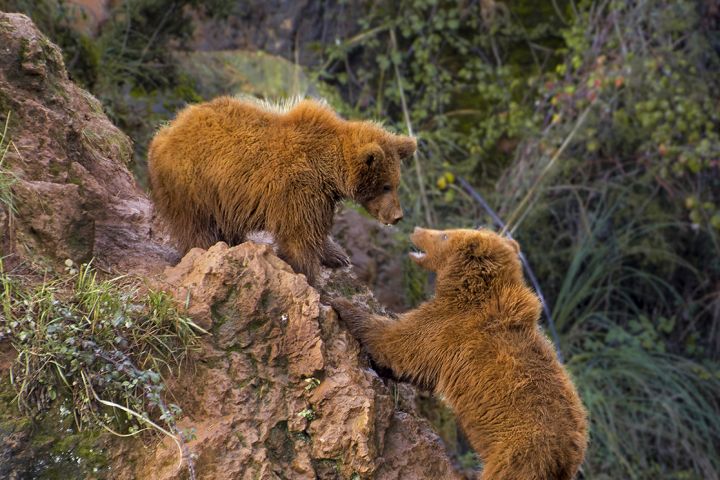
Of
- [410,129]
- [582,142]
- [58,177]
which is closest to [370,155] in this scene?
[58,177]

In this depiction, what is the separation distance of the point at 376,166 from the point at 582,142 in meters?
6.02

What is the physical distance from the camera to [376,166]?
4816mm

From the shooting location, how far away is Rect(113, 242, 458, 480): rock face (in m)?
3.88

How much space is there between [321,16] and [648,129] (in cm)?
435

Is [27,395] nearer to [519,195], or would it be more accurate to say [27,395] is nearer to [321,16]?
[519,195]

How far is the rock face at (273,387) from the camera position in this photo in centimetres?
388

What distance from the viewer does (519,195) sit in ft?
32.6

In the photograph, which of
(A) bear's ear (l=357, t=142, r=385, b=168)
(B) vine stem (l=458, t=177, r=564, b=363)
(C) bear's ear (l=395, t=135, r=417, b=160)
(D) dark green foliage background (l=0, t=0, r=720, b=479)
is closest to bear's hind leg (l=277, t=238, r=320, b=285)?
(A) bear's ear (l=357, t=142, r=385, b=168)

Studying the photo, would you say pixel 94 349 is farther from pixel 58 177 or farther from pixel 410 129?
pixel 410 129

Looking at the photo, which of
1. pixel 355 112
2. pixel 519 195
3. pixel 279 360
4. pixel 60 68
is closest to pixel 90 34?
pixel 355 112

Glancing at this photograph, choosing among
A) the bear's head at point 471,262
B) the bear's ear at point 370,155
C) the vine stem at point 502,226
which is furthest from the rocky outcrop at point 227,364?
the vine stem at point 502,226

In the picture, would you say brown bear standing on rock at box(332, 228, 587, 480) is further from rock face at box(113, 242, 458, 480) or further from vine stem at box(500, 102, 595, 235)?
vine stem at box(500, 102, 595, 235)

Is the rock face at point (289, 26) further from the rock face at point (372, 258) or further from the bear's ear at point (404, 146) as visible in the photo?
the bear's ear at point (404, 146)

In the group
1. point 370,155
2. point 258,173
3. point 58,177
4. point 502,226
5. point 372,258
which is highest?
point 370,155
